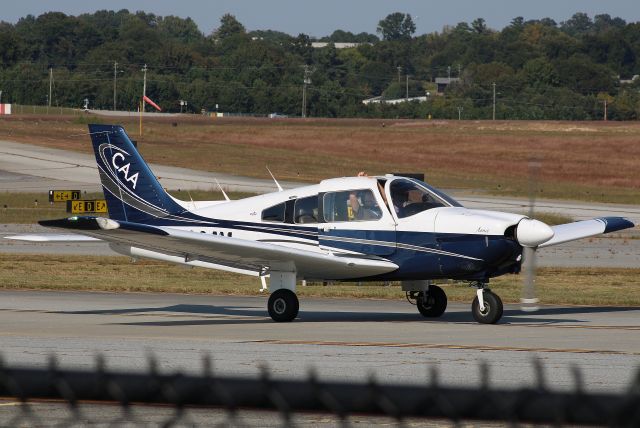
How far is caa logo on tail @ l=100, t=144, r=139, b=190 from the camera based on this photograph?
18141 mm

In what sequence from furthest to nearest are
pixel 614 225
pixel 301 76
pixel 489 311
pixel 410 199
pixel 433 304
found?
pixel 301 76 < pixel 614 225 < pixel 433 304 < pixel 410 199 < pixel 489 311

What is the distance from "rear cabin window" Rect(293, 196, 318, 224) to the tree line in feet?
370

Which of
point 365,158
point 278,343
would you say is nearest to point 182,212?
point 278,343

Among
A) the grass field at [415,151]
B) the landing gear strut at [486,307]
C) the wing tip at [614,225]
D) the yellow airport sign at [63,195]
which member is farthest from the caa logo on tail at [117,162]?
the grass field at [415,151]

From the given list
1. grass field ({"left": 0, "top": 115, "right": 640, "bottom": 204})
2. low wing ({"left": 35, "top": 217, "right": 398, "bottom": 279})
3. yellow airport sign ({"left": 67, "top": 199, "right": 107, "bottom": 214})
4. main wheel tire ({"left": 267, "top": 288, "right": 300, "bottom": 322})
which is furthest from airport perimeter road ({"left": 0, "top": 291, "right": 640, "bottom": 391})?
grass field ({"left": 0, "top": 115, "right": 640, "bottom": 204})

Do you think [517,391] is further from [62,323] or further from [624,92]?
[624,92]

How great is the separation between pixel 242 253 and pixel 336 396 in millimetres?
12355

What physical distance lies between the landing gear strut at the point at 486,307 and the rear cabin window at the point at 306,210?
2554 mm

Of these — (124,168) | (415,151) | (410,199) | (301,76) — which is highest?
(301,76)

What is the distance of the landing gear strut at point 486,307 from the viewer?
15766 mm

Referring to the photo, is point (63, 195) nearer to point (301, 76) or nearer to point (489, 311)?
point (489, 311)

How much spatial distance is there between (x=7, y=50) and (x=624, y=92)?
78446 mm

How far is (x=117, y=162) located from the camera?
1816 centimetres

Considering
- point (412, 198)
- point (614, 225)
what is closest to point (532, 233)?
point (412, 198)
